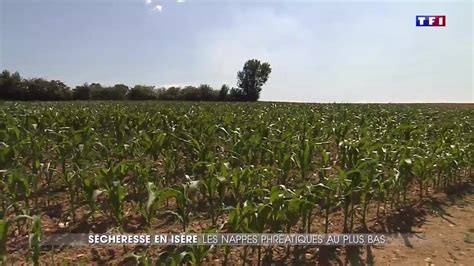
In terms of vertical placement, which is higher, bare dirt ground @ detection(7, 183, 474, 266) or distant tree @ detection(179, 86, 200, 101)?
distant tree @ detection(179, 86, 200, 101)

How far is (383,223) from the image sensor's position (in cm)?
432

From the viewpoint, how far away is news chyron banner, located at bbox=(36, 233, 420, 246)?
3133 millimetres

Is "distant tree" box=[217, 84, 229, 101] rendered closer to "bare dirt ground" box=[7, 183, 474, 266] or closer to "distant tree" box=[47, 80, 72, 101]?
"distant tree" box=[47, 80, 72, 101]

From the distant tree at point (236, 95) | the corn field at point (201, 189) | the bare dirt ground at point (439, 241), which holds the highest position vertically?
the distant tree at point (236, 95)

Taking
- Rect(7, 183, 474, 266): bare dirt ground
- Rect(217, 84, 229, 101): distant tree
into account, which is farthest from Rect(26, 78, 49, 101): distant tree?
Rect(7, 183, 474, 266): bare dirt ground

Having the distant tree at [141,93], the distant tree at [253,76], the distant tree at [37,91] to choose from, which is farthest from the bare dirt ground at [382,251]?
the distant tree at [253,76]

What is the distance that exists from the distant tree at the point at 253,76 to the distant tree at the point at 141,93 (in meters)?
20.1

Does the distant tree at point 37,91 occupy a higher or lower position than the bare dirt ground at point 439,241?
higher

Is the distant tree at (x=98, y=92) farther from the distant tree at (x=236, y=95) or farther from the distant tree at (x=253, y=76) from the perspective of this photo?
the distant tree at (x=253, y=76)

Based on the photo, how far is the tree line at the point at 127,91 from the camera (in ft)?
175

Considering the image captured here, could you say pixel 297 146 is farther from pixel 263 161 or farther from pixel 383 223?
pixel 383 223

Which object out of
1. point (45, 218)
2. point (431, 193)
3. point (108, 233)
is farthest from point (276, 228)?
point (431, 193)

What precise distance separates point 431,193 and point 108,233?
4.42 metres

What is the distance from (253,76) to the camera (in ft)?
267
